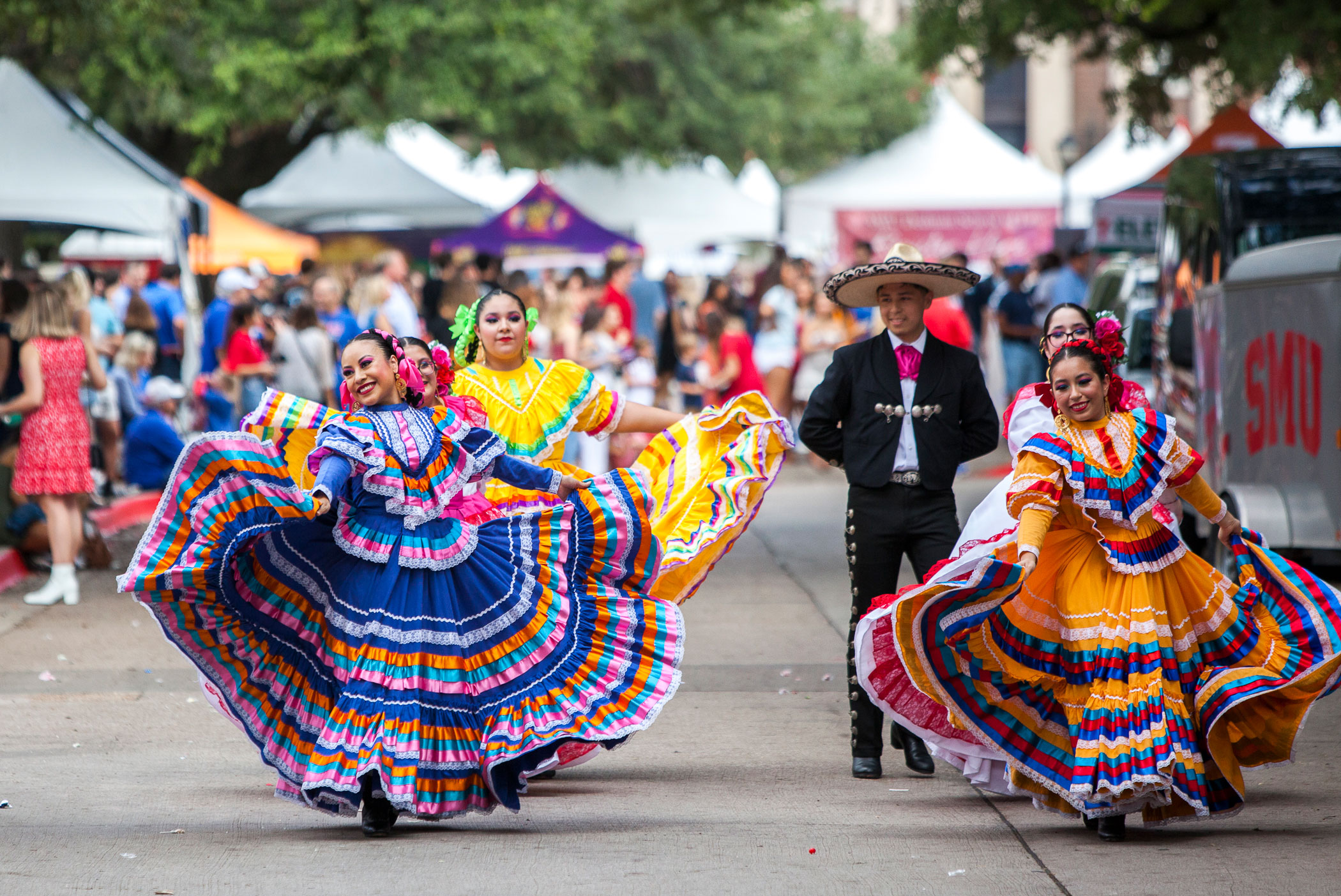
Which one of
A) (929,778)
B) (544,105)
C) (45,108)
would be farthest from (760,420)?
(544,105)

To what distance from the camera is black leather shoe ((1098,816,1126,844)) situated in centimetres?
561

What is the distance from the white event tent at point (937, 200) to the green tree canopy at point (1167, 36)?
38.4 ft

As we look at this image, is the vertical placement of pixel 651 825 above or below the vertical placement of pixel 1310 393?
below

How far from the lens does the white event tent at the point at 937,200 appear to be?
30328 millimetres

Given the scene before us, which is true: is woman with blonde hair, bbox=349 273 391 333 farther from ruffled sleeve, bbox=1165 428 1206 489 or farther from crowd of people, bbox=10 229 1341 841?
ruffled sleeve, bbox=1165 428 1206 489

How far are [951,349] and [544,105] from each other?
22400 mm

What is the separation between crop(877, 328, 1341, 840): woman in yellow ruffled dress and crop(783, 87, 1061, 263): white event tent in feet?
79.8

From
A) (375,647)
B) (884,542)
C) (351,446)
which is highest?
(351,446)

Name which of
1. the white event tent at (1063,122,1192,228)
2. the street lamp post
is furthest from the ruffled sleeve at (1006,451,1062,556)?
the white event tent at (1063,122,1192,228)

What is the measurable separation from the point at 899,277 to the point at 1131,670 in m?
1.81

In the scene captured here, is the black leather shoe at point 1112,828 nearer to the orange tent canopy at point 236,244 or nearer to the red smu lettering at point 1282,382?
the red smu lettering at point 1282,382

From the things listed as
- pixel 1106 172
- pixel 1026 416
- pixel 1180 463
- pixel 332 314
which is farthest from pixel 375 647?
pixel 1106 172

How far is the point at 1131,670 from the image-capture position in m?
5.50

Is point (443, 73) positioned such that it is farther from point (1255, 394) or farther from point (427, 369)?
point (427, 369)
